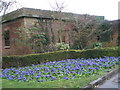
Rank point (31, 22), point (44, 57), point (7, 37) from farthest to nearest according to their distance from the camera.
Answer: point (7, 37), point (31, 22), point (44, 57)

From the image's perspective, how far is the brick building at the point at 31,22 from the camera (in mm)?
15484

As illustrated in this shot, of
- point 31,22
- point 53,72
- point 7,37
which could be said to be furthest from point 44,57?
point 7,37

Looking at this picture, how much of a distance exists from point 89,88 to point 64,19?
13.3 m

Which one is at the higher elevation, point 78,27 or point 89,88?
point 78,27

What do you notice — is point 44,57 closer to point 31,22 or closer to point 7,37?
point 31,22

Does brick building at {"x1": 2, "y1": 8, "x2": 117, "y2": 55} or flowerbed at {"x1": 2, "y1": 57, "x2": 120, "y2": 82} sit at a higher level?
brick building at {"x1": 2, "y1": 8, "x2": 117, "y2": 55}

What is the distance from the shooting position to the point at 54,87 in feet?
16.2

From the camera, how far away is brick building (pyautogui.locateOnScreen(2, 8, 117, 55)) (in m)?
15.5

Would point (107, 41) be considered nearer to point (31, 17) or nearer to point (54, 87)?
point (31, 17)

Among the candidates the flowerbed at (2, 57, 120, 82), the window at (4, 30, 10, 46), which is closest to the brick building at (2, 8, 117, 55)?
the window at (4, 30, 10, 46)

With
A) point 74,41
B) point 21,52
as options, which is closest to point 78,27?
point 74,41

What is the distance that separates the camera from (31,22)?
51.3 ft

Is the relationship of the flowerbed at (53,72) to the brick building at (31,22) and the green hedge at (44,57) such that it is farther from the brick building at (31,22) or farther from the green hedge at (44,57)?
the brick building at (31,22)

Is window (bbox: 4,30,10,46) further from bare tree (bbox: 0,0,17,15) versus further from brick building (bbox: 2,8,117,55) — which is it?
bare tree (bbox: 0,0,17,15)
